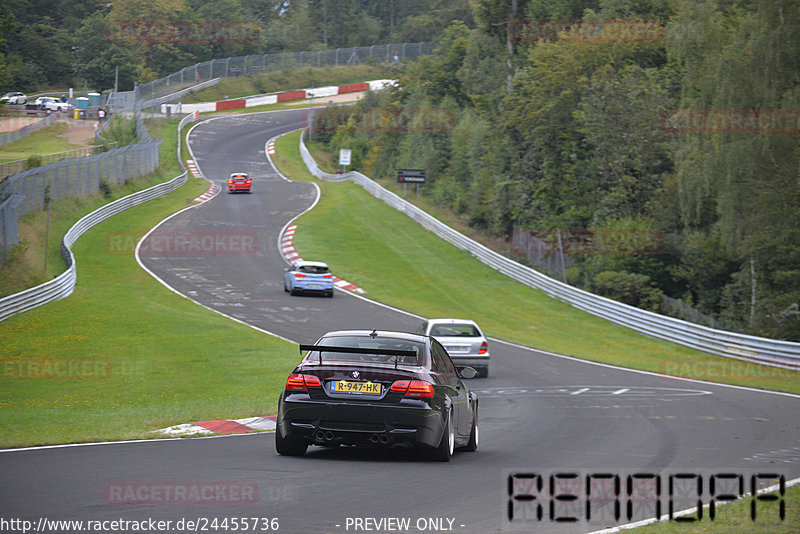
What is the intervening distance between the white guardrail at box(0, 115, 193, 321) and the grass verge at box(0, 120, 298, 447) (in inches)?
14.7

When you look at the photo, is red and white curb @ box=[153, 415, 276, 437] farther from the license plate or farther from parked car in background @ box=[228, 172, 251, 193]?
parked car in background @ box=[228, 172, 251, 193]

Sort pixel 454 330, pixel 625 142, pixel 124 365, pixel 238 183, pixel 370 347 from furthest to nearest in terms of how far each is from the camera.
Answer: pixel 238 183 < pixel 625 142 < pixel 454 330 < pixel 124 365 < pixel 370 347

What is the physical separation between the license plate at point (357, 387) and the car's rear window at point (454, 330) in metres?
13.8

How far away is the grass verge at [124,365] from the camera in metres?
14.5

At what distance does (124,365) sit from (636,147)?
31706 millimetres

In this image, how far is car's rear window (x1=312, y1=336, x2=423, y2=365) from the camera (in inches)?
390

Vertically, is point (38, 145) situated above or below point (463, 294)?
above

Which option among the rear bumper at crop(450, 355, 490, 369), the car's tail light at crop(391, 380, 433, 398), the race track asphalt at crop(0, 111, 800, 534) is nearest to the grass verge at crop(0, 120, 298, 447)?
the race track asphalt at crop(0, 111, 800, 534)

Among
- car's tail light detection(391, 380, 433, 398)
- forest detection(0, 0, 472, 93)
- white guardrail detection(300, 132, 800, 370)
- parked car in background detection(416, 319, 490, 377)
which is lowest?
white guardrail detection(300, 132, 800, 370)

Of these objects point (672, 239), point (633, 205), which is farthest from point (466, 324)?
point (633, 205)

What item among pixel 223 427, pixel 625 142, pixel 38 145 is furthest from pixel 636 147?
pixel 38 145

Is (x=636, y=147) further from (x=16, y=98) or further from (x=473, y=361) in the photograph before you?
(x=16, y=98)

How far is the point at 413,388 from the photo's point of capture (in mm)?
9547

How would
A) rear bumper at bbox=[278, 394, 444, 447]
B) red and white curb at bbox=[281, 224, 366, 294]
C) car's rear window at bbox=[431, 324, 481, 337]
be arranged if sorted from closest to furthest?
rear bumper at bbox=[278, 394, 444, 447] → car's rear window at bbox=[431, 324, 481, 337] → red and white curb at bbox=[281, 224, 366, 294]
